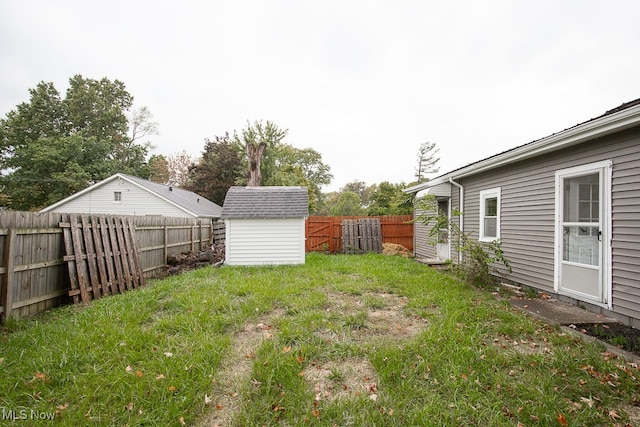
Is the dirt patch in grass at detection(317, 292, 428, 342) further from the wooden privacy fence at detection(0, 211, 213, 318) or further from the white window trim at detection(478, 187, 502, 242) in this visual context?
the wooden privacy fence at detection(0, 211, 213, 318)

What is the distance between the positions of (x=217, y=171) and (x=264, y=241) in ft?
66.6

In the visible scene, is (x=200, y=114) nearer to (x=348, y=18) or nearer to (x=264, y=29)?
(x=264, y=29)

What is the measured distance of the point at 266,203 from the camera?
9430mm

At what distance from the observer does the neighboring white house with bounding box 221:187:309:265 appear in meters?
8.95

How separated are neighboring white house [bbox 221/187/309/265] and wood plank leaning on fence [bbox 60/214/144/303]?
279 cm

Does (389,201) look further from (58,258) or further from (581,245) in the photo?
(58,258)

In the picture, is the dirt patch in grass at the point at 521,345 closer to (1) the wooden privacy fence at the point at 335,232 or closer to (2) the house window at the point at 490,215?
(2) the house window at the point at 490,215

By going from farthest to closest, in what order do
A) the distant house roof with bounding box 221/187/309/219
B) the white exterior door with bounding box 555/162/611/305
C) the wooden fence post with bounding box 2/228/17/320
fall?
the distant house roof with bounding box 221/187/309/219 → the white exterior door with bounding box 555/162/611/305 → the wooden fence post with bounding box 2/228/17/320

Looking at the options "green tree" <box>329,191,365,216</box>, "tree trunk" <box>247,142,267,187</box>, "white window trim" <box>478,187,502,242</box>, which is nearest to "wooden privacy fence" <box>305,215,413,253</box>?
"tree trunk" <box>247,142,267,187</box>

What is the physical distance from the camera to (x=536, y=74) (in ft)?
33.2

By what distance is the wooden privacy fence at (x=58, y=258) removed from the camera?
4.01 metres

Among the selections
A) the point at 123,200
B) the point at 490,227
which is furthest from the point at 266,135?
the point at 490,227

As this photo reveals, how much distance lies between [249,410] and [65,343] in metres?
A: 2.60

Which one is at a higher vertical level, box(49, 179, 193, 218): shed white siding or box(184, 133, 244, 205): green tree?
box(184, 133, 244, 205): green tree
